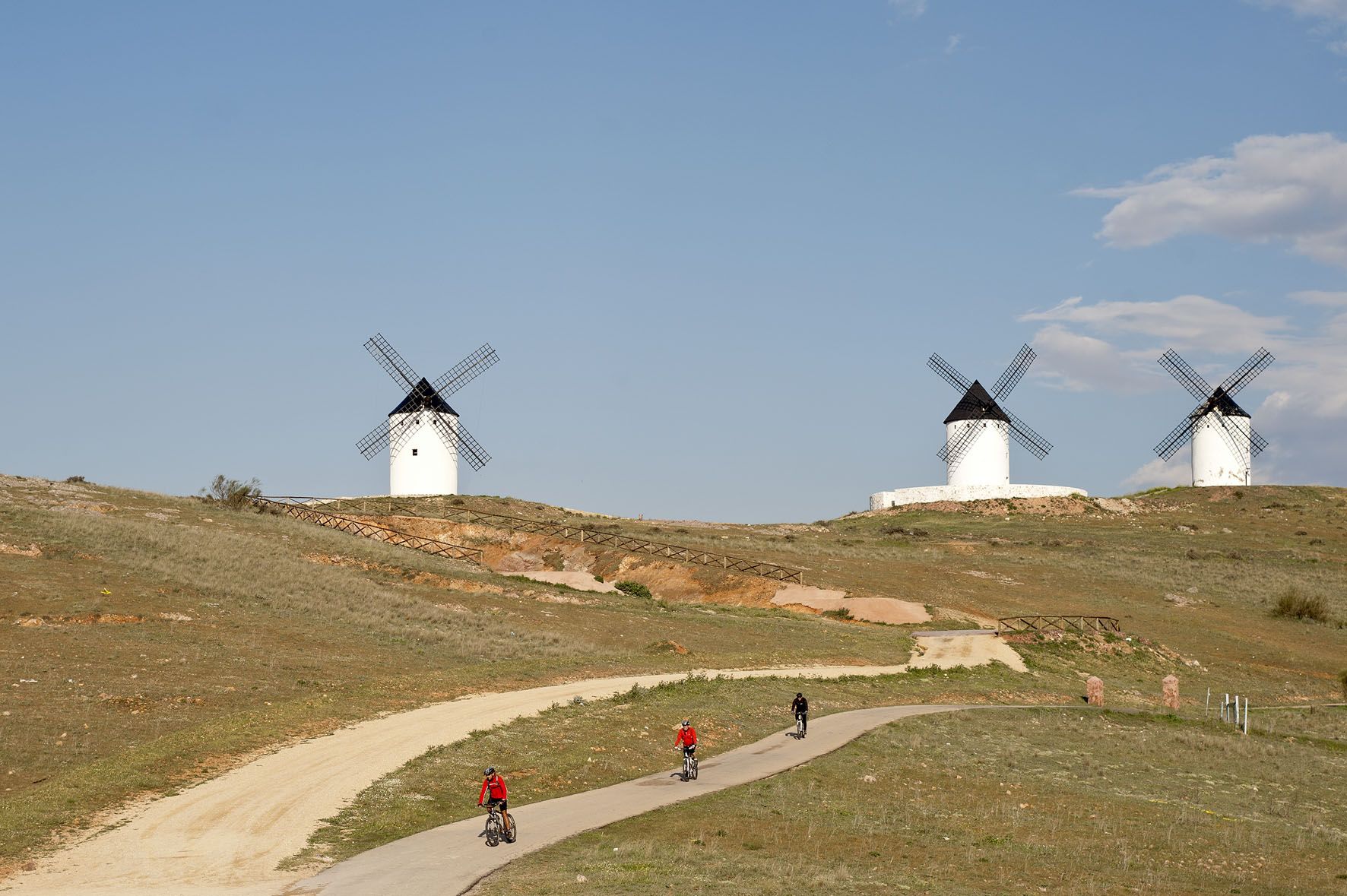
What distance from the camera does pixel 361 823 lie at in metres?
21.9

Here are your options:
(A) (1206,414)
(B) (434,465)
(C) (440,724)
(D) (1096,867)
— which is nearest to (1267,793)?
(D) (1096,867)

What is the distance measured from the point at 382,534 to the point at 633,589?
21.6 meters

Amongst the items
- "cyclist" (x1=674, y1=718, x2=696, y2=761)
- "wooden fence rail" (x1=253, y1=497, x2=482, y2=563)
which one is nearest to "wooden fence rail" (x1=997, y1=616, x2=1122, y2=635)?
"wooden fence rail" (x1=253, y1=497, x2=482, y2=563)

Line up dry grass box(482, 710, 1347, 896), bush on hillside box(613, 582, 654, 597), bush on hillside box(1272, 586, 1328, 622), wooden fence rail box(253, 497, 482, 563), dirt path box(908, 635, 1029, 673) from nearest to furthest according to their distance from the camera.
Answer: dry grass box(482, 710, 1347, 896)
dirt path box(908, 635, 1029, 673)
bush on hillside box(613, 582, 654, 597)
bush on hillside box(1272, 586, 1328, 622)
wooden fence rail box(253, 497, 482, 563)

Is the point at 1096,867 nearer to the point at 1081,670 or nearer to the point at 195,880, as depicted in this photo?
the point at 195,880

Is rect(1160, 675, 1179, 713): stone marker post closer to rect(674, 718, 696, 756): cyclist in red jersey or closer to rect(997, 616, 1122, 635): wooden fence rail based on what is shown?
rect(997, 616, 1122, 635): wooden fence rail

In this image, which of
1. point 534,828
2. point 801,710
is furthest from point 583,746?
point 534,828

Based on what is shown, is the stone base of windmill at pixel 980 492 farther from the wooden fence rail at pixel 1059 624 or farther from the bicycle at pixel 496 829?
the bicycle at pixel 496 829

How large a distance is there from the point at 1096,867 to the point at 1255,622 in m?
52.7

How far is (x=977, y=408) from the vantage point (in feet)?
412

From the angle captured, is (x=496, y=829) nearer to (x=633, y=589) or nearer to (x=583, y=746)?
(x=583, y=746)

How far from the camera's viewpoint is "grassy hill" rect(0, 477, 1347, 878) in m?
29.6

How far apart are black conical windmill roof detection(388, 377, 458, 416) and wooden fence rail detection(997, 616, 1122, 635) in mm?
61249

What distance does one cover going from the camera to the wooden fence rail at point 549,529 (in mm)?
74500
